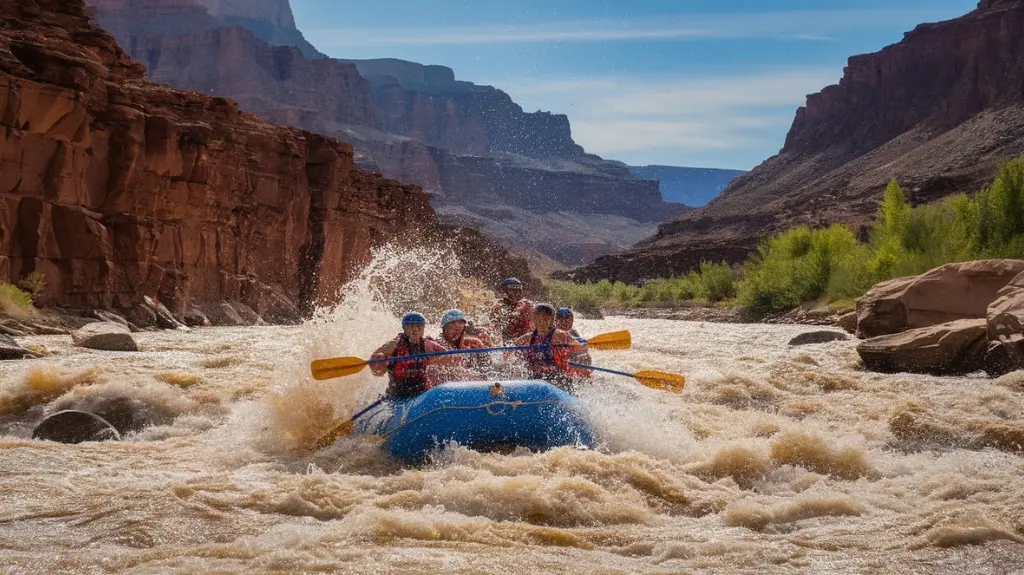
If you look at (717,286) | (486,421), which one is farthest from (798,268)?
(486,421)

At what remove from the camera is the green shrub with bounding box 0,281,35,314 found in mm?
16956

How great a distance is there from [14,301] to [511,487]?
15.6 metres

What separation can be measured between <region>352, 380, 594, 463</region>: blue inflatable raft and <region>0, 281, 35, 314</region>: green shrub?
13.2 m

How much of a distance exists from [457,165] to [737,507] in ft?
561

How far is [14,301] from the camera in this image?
1756 centimetres

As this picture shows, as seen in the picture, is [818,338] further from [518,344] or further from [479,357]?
[479,357]

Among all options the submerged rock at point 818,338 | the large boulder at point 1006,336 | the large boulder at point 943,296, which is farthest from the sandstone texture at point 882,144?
the large boulder at point 1006,336

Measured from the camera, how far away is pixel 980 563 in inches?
185

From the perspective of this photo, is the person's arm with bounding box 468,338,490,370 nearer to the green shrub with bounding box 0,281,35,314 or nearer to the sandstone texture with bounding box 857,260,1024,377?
the sandstone texture with bounding box 857,260,1024,377

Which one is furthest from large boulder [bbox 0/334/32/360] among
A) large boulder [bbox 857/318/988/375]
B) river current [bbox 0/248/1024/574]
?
large boulder [bbox 857/318/988/375]

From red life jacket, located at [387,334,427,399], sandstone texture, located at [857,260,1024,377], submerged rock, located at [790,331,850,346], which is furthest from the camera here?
submerged rock, located at [790,331,850,346]

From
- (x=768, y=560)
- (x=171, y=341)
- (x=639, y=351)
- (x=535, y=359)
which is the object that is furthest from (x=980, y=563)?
(x=171, y=341)

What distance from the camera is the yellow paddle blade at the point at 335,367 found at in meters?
7.96

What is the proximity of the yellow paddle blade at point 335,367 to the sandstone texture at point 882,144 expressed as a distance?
5413 cm
